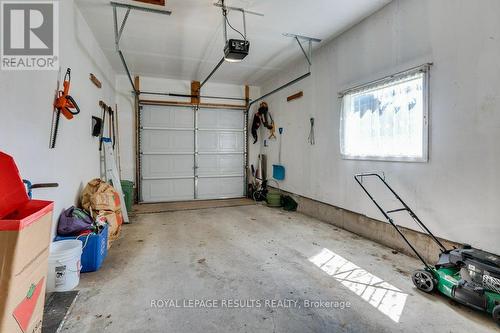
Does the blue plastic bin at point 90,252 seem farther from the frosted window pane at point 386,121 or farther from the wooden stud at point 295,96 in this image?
the wooden stud at point 295,96

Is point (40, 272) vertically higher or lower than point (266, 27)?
lower

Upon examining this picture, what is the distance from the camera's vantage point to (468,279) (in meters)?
1.91

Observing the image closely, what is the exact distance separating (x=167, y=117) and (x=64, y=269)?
4.83 m

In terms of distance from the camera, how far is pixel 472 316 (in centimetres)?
188

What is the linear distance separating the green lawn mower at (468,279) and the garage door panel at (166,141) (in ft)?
18.4

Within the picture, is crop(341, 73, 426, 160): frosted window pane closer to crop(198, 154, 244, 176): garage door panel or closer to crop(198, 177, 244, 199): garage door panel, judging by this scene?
crop(198, 154, 244, 176): garage door panel

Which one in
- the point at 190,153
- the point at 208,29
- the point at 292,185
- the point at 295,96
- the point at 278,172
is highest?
the point at 208,29

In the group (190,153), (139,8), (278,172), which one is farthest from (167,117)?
(139,8)

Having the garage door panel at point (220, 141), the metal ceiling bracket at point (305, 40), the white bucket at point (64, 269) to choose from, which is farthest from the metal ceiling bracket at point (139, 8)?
the garage door panel at point (220, 141)

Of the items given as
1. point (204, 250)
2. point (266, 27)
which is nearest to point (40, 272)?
point (204, 250)

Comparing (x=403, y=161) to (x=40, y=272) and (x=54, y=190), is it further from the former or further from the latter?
(x=54, y=190)

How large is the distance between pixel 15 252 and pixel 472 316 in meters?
2.79

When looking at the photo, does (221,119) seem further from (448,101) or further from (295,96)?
(448,101)

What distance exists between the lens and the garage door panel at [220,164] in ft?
22.3
